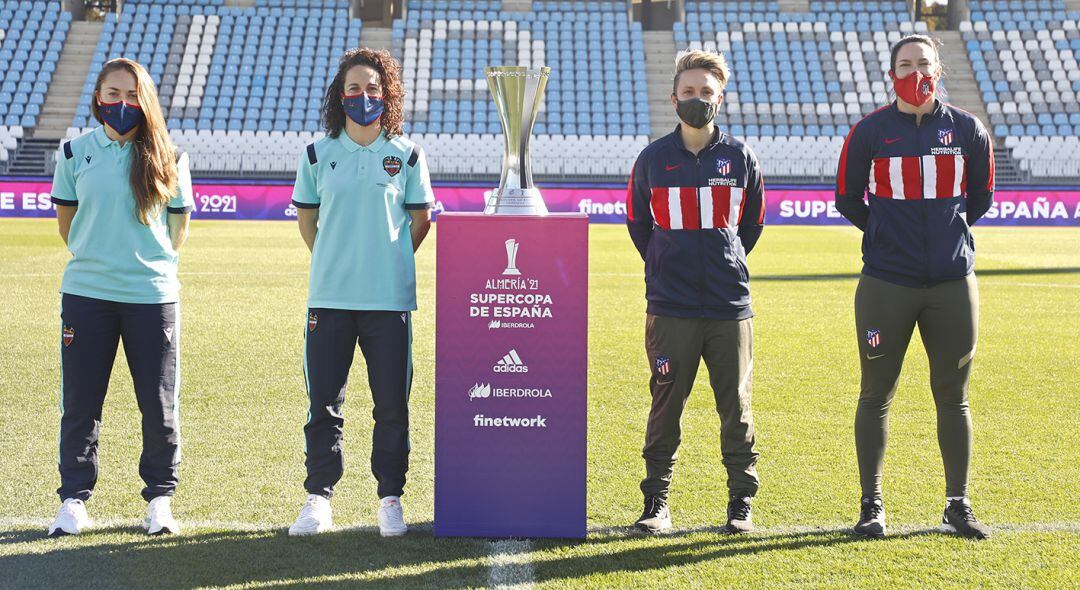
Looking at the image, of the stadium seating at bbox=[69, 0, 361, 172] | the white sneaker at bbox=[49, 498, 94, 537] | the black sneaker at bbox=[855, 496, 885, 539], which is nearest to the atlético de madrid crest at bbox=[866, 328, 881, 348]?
the black sneaker at bbox=[855, 496, 885, 539]

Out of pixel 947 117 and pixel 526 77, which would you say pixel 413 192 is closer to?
pixel 526 77

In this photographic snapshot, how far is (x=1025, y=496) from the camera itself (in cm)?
456

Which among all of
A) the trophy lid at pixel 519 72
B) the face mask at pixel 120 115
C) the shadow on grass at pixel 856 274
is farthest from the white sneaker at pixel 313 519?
the shadow on grass at pixel 856 274

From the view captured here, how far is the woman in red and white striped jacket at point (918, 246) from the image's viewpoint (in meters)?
3.89

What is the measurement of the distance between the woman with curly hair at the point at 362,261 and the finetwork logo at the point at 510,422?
0.33m

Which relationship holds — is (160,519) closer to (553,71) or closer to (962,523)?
(962,523)

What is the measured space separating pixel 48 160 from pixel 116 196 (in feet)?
81.4

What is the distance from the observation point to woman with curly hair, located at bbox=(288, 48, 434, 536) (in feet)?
12.9

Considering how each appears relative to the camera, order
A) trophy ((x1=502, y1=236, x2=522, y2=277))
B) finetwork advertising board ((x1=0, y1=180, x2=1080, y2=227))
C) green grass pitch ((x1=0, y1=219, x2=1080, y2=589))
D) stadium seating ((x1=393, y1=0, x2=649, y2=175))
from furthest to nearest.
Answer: stadium seating ((x1=393, y1=0, x2=649, y2=175)) → finetwork advertising board ((x1=0, y1=180, x2=1080, y2=227)) → trophy ((x1=502, y1=236, x2=522, y2=277)) → green grass pitch ((x1=0, y1=219, x2=1080, y2=589))

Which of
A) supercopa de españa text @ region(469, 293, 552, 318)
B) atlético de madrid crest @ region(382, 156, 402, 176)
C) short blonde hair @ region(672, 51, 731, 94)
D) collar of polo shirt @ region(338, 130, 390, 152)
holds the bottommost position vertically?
supercopa de españa text @ region(469, 293, 552, 318)

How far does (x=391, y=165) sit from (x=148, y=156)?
0.85 m

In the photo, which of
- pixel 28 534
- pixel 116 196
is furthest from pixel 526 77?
pixel 28 534

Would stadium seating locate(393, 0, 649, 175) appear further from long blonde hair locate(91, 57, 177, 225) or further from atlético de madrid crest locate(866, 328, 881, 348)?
atlético de madrid crest locate(866, 328, 881, 348)

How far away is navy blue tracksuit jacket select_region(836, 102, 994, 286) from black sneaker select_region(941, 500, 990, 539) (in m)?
0.85
